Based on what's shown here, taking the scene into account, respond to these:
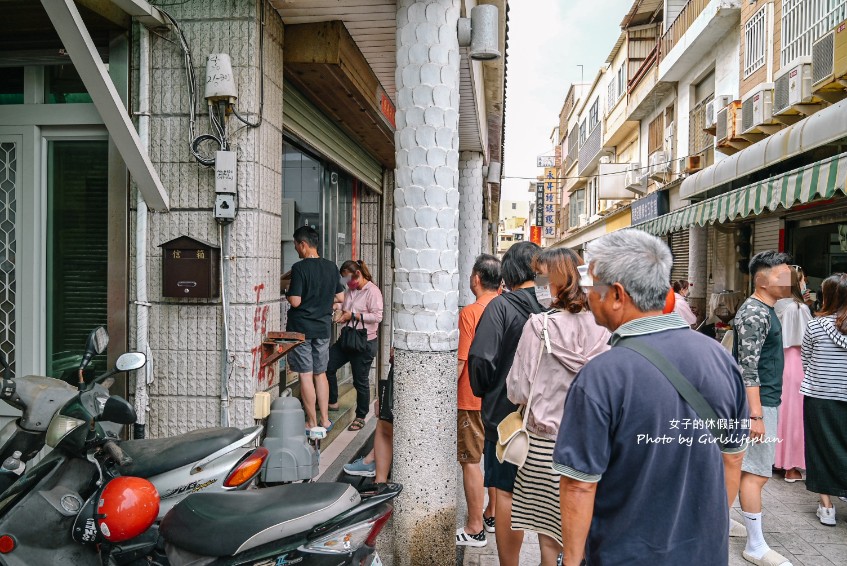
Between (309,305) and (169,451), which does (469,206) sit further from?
(169,451)

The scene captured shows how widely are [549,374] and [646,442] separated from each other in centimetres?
129

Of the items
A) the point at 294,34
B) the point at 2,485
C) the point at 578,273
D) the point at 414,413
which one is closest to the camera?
the point at 2,485

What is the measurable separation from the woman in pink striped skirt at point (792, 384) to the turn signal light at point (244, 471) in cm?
472

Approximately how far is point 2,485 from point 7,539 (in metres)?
0.39

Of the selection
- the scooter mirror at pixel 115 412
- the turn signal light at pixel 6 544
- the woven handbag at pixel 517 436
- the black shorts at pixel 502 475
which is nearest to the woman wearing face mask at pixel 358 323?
the black shorts at pixel 502 475

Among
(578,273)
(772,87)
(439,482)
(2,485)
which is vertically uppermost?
(772,87)

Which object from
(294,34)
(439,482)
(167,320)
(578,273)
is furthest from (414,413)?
(294,34)

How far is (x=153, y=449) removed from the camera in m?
2.94

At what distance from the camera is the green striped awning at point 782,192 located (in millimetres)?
6266

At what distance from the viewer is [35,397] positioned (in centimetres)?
271

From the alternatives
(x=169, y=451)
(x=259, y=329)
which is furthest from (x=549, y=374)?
(x=259, y=329)

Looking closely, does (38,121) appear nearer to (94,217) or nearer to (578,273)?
(94,217)

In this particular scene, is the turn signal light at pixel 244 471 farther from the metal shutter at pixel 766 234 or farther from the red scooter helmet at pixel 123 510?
the metal shutter at pixel 766 234

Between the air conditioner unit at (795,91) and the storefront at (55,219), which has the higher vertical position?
the air conditioner unit at (795,91)
